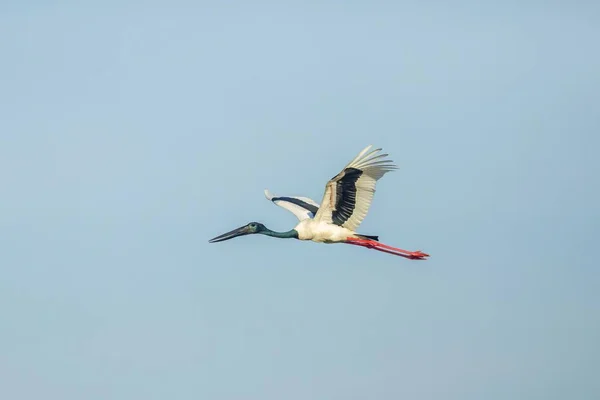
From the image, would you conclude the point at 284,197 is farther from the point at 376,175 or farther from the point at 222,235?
the point at 376,175

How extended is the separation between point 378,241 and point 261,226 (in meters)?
5.87

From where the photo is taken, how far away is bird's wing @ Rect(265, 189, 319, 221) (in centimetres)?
8506

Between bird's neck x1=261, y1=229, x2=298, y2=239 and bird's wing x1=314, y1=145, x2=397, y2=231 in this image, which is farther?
bird's neck x1=261, y1=229, x2=298, y2=239

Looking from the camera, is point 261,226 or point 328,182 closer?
point 328,182

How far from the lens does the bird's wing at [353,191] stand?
3019 inches

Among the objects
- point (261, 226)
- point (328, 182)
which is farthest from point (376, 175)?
point (261, 226)

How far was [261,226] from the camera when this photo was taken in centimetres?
8506

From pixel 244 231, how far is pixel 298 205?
9.01 ft

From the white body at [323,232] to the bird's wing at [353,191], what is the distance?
0.77 ft

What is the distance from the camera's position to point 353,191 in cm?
7844

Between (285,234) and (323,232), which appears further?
(285,234)

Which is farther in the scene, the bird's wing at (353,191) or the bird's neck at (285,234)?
the bird's neck at (285,234)

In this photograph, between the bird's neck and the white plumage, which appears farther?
the bird's neck

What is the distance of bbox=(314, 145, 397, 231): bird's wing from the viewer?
252ft
